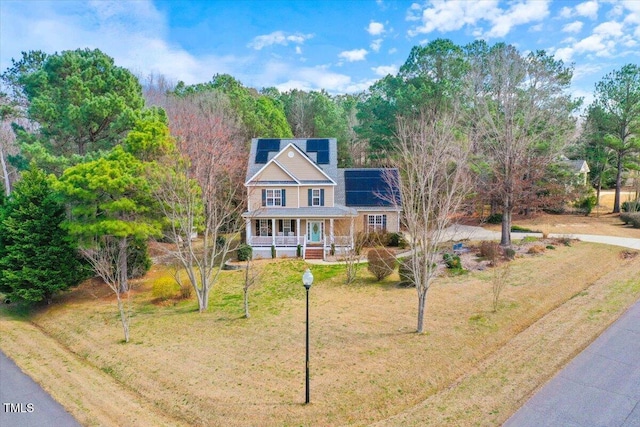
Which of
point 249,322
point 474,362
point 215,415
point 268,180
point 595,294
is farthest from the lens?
point 268,180

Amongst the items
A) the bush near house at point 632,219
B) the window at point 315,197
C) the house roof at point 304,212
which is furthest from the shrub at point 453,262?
the bush near house at point 632,219

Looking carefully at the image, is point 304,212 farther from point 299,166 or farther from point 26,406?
point 26,406

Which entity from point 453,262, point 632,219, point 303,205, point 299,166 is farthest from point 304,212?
point 632,219

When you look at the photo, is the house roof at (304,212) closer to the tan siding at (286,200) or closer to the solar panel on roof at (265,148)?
the tan siding at (286,200)

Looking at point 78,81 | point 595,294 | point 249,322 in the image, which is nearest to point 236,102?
point 78,81

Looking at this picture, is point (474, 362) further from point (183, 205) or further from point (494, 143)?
point (494, 143)

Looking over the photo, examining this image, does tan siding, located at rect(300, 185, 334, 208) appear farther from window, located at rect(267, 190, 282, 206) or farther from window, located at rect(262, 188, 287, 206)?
window, located at rect(267, 190, 282, 206)
